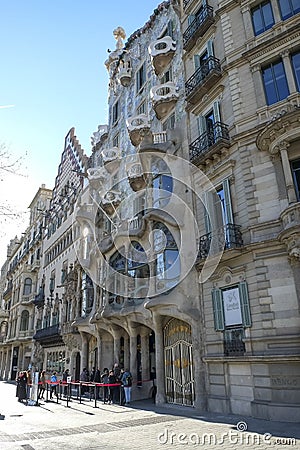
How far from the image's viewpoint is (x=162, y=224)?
18.6 m

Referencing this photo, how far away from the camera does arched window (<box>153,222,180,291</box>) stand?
54.9ft

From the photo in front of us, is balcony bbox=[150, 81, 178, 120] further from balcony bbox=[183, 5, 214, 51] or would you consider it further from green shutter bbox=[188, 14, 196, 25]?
green shutter bbox=[188, 14, 196, 25]

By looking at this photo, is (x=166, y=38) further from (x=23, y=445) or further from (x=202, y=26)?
(x=23, y=445)

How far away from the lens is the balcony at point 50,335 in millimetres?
31720

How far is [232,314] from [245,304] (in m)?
0.91

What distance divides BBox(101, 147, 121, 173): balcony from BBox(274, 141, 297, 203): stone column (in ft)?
54.7

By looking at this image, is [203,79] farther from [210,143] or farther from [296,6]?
[296,6]

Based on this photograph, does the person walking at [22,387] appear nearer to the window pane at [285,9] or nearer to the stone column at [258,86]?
the stone column at [258,86]

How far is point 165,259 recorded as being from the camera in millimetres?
17500

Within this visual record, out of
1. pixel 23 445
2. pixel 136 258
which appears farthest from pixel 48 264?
pixel 23 445

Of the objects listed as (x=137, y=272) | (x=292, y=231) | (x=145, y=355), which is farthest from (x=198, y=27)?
(x=145, y=355)

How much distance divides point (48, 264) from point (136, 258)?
973 inches

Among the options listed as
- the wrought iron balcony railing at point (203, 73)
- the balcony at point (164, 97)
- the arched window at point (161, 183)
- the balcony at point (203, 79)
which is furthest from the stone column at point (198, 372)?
the balcony at point (164, 97)

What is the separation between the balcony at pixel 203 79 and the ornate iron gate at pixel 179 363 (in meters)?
11.2
